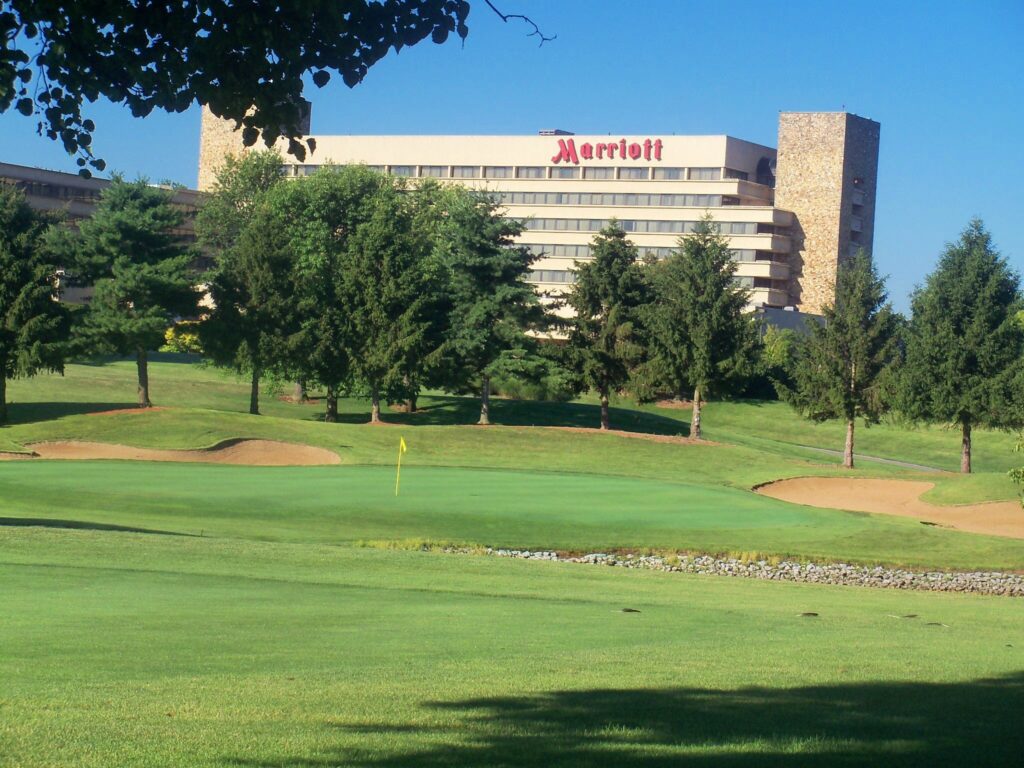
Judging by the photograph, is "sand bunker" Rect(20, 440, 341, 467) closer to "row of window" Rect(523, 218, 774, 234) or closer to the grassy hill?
the grassy hill

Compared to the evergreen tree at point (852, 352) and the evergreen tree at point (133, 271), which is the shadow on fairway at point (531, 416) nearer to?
the evergreen tree at point (133, 271)

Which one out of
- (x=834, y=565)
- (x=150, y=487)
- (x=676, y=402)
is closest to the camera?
(x=834, y=565)

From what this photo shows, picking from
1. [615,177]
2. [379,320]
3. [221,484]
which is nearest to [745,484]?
[221,484]

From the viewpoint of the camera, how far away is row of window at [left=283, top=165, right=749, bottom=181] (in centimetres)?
12494

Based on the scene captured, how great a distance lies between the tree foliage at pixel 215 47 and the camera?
7.23m

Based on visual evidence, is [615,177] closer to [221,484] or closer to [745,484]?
[745,484]

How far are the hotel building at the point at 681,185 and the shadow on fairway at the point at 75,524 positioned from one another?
305 feet

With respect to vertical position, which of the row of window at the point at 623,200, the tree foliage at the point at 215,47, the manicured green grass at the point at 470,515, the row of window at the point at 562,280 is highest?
the row of window at the point at 623,200

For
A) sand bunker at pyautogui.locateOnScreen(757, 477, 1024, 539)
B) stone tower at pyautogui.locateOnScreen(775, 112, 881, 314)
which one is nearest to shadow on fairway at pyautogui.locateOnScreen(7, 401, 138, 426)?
sand bunker at pyautogui.locateOnScreen(757, 477, 1024, 539)

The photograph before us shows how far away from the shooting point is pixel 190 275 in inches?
2172

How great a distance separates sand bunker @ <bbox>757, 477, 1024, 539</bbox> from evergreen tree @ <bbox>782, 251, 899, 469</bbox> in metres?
9.01

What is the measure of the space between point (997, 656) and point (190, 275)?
4800cm

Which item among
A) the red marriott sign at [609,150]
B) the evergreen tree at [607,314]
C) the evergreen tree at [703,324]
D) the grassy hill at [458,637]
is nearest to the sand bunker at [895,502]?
the grassy hill at [458,637]

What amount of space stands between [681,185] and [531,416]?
65085 mm
